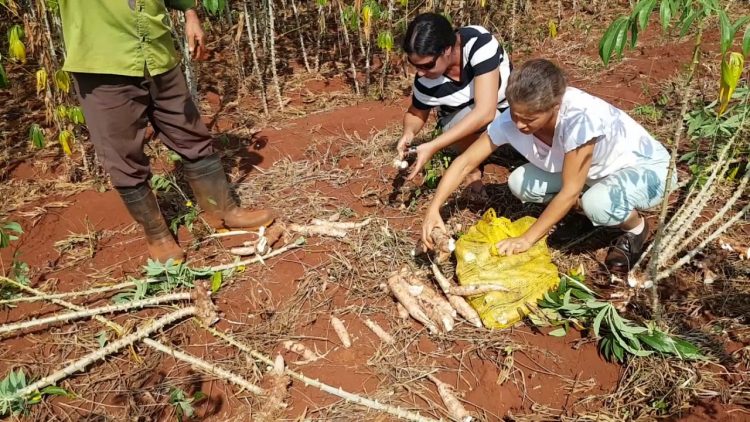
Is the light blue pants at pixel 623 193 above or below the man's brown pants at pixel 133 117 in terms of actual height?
below

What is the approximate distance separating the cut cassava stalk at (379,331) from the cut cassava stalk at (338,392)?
26 cm

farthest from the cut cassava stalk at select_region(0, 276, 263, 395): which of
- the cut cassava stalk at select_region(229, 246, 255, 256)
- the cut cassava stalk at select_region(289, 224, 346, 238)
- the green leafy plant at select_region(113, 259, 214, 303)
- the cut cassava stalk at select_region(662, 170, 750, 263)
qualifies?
the cut cassava stalk at select_region(662, 170, 750, 263)

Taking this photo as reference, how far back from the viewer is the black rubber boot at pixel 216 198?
2.42 m

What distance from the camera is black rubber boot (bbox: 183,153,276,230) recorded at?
2.42m

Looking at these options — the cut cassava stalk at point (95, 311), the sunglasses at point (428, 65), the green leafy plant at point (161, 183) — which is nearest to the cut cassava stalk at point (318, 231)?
the cut cassava stalk at point (95, 311)

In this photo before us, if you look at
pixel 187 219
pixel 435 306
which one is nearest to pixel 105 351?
pixel 187 219

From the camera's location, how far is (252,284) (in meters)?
2.29

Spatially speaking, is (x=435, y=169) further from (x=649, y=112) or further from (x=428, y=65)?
(x=649, y=112)

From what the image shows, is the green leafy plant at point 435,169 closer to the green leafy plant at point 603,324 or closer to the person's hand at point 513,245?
the person's hand at point 513,245

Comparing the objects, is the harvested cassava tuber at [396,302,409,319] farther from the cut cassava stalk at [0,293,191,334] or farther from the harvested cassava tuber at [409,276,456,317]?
the cut cassava stalk at [0,293,191,334]

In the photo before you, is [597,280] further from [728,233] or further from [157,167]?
[157,167]

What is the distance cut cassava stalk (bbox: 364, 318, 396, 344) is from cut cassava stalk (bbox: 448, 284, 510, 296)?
298mm

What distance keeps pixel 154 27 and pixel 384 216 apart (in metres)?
1.29

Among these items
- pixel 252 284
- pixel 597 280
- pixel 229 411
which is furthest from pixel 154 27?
pixel 597 280
